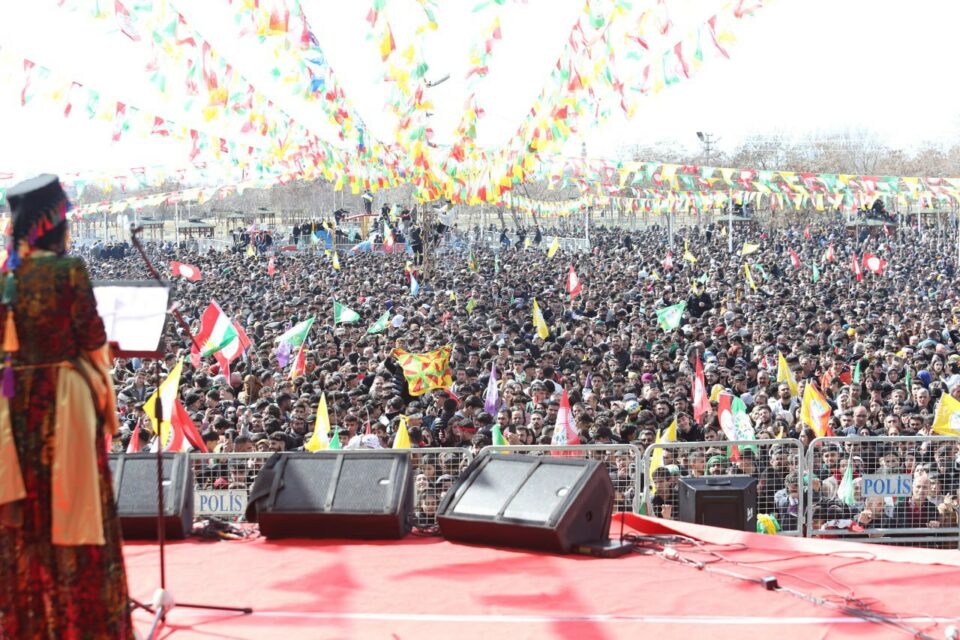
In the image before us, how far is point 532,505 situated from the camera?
6098mm

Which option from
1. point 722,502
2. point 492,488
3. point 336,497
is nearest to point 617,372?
point 722,502

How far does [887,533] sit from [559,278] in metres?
20.4

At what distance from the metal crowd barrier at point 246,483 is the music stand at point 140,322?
7.86 ft

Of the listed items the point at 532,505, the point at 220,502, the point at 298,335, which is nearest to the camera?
the point at 532,505

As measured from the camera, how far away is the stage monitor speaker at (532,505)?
5973 millimetres

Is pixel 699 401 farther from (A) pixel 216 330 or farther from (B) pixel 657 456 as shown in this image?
(A) pixel 216 330

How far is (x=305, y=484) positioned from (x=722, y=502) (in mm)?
2609

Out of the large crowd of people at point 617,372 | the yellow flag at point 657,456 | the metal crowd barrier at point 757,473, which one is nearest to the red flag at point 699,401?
the large crowd of people at point 617,372

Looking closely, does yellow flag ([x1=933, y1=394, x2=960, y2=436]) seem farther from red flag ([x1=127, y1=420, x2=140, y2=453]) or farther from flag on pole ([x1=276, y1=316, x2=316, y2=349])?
flag on pole ([x1=276, y1=316, x2=316, y2=349])

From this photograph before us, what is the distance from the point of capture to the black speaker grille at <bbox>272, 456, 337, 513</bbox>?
637 centimetres

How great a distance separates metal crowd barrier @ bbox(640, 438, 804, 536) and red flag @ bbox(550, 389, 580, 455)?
104cm

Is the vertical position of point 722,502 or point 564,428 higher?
point 564,428

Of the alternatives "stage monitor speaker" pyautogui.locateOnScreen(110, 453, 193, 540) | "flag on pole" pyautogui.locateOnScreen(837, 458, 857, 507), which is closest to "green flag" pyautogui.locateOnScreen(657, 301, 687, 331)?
"flag on pole" pyautogui.locateOnScreen(837, 458, 857, 507)

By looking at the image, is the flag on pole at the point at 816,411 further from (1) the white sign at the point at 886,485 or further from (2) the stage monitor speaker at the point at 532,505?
(2) the stage monitor speaker at the point at 532,505
